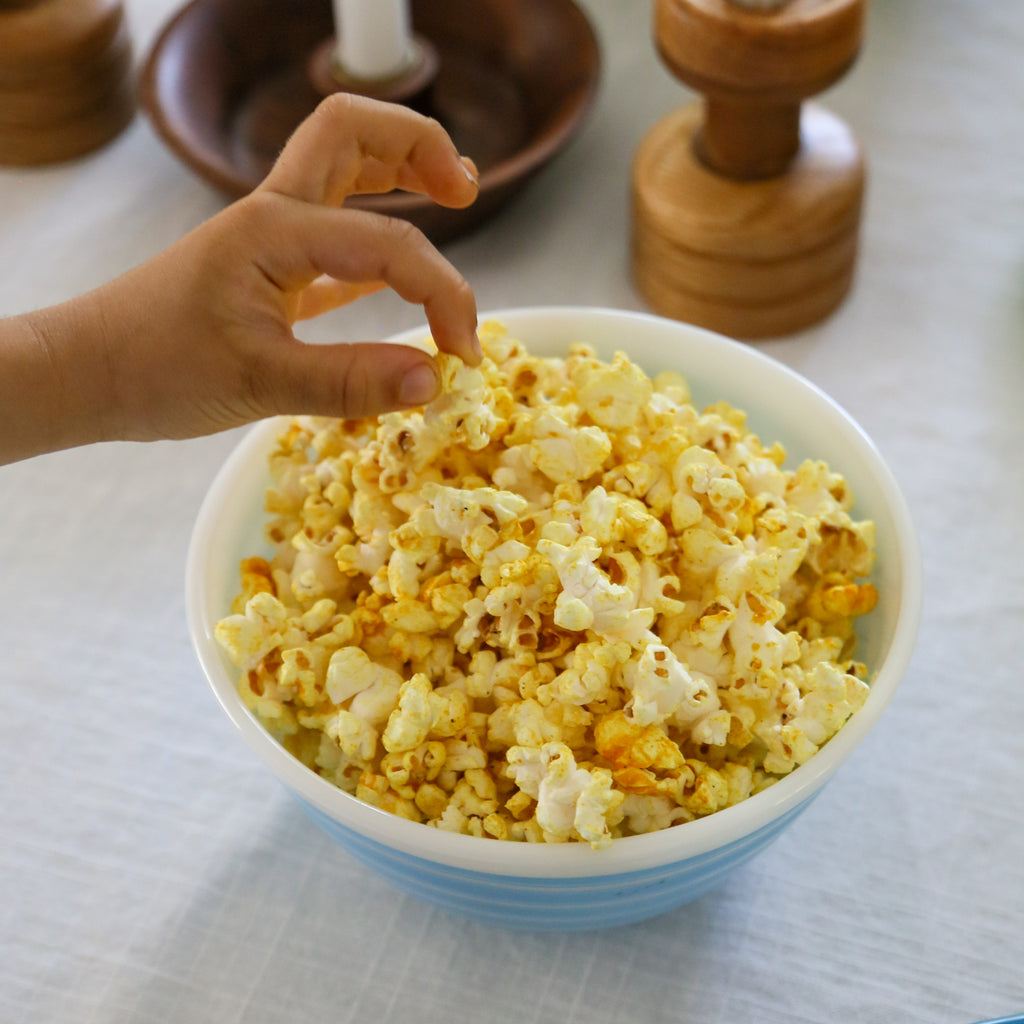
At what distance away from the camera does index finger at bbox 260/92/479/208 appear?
568 mm

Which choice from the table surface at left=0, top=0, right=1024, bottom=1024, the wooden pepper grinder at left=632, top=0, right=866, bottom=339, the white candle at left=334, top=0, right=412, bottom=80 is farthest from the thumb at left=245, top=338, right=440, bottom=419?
the white candle at left=334, top=0, right=412, bottom=80

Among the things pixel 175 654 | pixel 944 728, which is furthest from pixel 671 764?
pixel 175 654

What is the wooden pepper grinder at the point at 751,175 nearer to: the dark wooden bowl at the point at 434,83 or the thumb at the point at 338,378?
the dark wooden bowl at the point at 434,83

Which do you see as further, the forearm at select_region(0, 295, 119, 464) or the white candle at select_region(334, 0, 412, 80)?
the white candle at select_region(334, 0, 412, 80)

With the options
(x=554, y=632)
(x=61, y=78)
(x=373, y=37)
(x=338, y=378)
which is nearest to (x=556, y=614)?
(x=554, y=632)

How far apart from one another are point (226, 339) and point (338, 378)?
5 cm

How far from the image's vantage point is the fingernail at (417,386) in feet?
1.74

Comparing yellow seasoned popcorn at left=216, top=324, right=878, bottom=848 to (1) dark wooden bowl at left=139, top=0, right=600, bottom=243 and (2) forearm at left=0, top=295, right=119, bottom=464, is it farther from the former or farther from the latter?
(1) dark wooden bowl at left=139, top=0, right=600, bottom=243

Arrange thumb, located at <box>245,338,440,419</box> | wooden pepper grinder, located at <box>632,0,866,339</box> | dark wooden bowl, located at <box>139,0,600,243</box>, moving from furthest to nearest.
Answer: dark wooden bowl, located at <box>139,0,600,243</box>
wooden pepper grinder, located at <box>632,0,866,339</box>
thumb, located at <box>245,338,440,419</box>

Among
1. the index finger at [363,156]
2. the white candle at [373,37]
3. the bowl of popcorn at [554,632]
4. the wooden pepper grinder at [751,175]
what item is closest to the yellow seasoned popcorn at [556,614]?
the bowl of popcorn at [554,632]

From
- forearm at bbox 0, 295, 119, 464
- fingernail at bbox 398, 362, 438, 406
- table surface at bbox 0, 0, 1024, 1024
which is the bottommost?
table surface at bbox 0, 0, 1024, 1024

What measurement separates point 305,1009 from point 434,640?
8.9 inches

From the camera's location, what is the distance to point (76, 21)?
1080 millimetres

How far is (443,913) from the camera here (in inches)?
26.3
